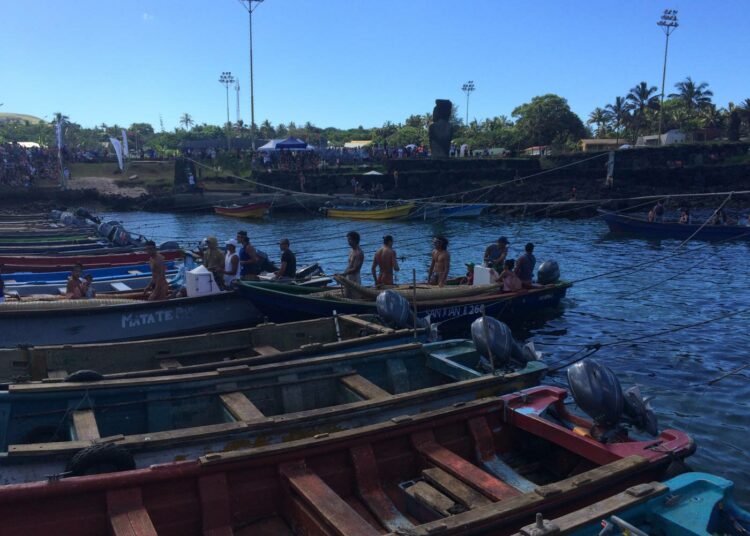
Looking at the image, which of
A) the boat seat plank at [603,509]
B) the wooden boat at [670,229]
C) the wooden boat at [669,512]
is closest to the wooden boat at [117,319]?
the boat seat plank at [603,509]

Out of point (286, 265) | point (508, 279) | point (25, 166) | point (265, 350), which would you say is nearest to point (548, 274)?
point (508, 279)

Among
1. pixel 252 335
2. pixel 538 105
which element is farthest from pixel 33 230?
pixel 538 105

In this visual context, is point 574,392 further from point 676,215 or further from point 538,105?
point 538,105

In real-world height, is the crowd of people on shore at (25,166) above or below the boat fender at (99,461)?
above

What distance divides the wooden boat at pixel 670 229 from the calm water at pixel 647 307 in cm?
63

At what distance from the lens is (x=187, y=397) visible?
24.9 ft

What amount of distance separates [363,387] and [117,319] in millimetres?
6845

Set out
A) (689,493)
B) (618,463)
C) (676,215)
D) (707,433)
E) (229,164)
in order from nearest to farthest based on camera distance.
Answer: (689,493) → (618,463) → (707,433) → (676,215) → (229,164)

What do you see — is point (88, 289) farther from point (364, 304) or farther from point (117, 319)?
point (364, 304)

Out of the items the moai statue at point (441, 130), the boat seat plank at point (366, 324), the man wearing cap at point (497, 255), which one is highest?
the moai statue at point (441, 130)

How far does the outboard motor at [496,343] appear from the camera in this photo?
8367mm

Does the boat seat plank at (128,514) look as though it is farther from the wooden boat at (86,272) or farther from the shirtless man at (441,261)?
the wooden boat at (86,272)

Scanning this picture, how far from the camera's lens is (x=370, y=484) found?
617 centimetres

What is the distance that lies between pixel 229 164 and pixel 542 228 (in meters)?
33.7
